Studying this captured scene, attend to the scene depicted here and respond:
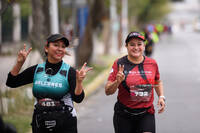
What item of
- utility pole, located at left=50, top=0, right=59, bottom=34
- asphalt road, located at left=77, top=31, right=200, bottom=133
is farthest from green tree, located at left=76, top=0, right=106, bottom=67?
utility pole, located at left=50, top=0, right=59, bottom=34

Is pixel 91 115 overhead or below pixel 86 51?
below

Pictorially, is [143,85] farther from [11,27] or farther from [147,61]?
[11,27]

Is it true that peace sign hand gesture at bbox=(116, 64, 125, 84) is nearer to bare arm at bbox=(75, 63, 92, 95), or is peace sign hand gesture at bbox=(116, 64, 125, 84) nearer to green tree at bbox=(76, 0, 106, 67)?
bare arm at bbox=(75, 63, 92, 95)

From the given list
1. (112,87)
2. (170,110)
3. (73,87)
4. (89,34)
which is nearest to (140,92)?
(112,87)

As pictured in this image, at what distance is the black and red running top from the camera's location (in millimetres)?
5129

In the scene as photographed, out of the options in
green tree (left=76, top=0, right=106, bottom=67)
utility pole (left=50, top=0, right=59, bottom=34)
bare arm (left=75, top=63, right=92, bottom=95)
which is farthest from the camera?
green tree (left=76, top=0, right=106, bottom=67)

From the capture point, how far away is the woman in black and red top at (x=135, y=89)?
5.14 m

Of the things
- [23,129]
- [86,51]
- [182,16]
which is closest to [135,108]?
[23,129]

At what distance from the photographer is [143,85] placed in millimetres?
5148

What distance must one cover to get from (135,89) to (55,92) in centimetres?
89

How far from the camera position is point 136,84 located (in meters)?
5.12

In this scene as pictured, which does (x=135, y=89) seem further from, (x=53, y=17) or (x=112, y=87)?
(x=53, y=17)

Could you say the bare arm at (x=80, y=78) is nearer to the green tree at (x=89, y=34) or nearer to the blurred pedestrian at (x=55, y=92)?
the blurred pedestrian at (x=55, y=92)

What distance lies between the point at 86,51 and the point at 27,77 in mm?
14026
